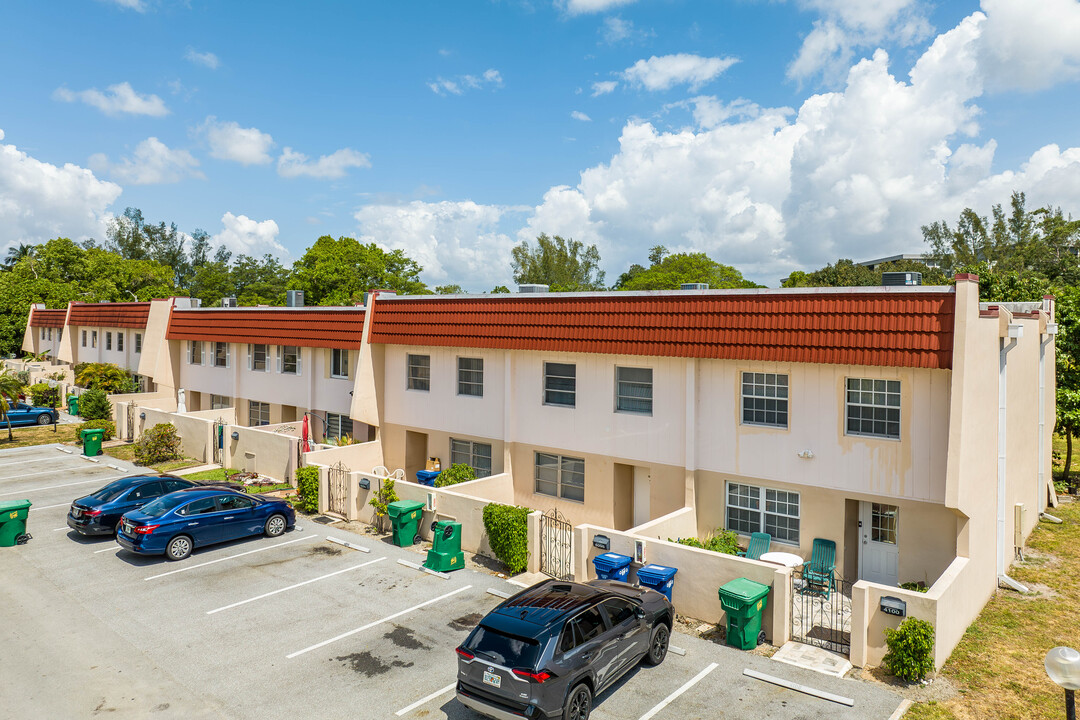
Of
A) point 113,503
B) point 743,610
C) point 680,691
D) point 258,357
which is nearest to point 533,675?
point 680,691

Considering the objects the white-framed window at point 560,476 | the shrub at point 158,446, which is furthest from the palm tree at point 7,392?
the white-framed window at point 560,476

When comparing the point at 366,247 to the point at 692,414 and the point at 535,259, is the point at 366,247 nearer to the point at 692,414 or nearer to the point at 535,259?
the point at 535,259

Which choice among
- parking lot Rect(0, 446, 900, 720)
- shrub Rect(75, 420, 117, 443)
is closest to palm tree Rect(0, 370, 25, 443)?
shrub Rect(75, 420, 117, 443)

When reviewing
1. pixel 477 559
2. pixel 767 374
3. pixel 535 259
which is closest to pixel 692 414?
pixel 767 374

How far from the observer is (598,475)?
19391 mm

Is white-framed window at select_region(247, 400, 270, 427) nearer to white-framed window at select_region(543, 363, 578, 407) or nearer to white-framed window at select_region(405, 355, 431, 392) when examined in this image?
white-framed window at select_region(405, 355, 431, 392)

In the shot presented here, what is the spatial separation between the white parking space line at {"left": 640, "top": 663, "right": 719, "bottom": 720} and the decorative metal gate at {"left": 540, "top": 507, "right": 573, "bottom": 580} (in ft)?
14.6

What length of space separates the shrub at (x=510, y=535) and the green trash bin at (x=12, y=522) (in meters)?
12.4

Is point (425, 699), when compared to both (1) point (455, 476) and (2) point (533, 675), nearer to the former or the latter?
(2) point (533, 675)

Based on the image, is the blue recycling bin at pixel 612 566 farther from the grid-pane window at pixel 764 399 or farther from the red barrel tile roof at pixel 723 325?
the red barrel tile roof at pixel 723 325

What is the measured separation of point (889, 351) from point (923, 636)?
19.4 feet

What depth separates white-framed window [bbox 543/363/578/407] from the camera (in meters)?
20.1

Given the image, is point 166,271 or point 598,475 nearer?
point 598,475

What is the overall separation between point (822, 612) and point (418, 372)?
15644 millimetres
